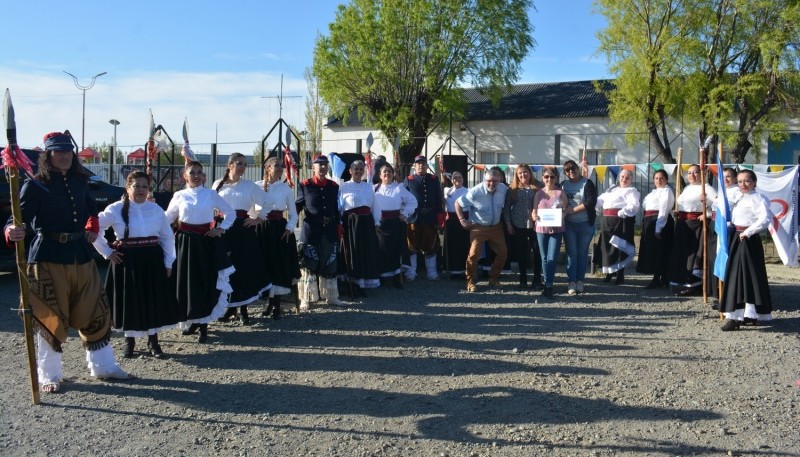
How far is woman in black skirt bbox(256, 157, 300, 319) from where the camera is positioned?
8211 millimetres

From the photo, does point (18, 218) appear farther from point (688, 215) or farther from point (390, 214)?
point (688, 215)

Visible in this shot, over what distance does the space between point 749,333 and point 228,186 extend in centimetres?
562

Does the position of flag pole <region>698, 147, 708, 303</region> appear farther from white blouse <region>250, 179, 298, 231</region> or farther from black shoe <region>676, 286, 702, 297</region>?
white blouse <region>250, 179, 298, 231</region>

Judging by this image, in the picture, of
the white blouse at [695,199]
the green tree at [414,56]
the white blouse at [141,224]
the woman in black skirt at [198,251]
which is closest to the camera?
the white blouse at [141,224]

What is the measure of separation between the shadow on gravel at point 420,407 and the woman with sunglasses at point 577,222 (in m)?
4.50

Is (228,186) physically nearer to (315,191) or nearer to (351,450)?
(315,191)

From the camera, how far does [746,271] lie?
25.1 feet

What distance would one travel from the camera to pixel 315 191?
874 centimetres

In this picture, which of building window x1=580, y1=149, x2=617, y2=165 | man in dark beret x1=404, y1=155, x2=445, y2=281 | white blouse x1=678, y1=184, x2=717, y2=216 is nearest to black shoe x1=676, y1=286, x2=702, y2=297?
white blouse x1=678, y1=184, x2=717, y2=216

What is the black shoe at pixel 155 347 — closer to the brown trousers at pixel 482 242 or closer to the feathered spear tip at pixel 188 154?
the feathered spear tip at pixel 188 154

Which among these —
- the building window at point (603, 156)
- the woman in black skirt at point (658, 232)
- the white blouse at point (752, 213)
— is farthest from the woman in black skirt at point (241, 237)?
the building window at point (603, 156)

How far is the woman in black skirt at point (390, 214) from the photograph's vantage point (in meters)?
10.1

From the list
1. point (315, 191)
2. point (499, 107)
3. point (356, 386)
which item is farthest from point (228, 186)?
point (499, 107)

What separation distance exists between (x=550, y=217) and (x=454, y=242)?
6.98 feet
